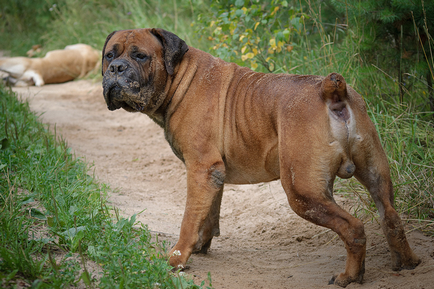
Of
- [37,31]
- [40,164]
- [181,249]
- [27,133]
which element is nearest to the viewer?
[181,249]

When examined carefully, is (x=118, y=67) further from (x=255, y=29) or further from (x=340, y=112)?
(x=255, y=29)

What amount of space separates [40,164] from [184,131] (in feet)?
5.85

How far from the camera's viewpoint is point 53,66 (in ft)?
36.5

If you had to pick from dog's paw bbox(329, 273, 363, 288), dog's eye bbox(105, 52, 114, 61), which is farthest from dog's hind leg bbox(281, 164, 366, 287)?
dog's eye bbox(105, 52, 114, 61)

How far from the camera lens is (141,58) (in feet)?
11.3

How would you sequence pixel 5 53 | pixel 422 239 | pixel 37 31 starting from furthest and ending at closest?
pixel 37 31 → pixel 5 53 → pixel 422 239

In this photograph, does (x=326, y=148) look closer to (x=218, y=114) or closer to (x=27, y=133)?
(x=218, y=114)

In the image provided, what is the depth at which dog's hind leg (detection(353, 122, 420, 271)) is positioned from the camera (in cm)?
302

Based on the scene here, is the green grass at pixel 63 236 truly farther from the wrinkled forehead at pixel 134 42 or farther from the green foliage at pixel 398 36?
the green foliage at pixel 398 36

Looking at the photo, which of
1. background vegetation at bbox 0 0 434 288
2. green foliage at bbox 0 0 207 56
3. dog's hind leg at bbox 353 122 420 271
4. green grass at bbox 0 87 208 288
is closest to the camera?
green grass at bbox 0 87 208 288

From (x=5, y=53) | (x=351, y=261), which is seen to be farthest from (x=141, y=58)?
(x=5, y=53)

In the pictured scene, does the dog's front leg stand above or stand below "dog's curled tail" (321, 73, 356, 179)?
below

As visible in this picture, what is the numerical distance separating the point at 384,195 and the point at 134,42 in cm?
234

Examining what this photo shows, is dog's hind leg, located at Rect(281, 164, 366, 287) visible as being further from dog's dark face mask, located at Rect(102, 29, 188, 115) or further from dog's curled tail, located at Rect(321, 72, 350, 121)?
dog's dark face mask, located at Rect(102, 29, 188, 115)
